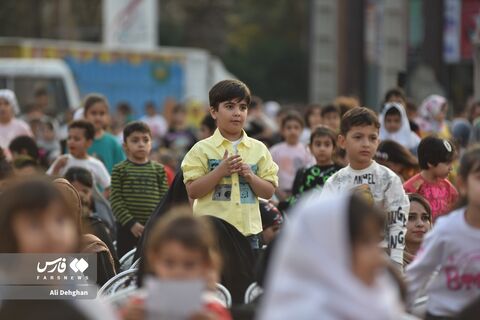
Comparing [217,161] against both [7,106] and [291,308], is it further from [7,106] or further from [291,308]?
[7,106]

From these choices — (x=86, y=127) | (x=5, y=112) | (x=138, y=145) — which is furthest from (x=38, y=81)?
(x=138, y=145)

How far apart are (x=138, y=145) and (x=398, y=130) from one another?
10.8 feet

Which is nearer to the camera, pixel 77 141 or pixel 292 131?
pixel 77 141

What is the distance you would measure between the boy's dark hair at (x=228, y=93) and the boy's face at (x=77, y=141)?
424 centimetres

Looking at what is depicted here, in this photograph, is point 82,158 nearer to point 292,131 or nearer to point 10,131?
point 292,131

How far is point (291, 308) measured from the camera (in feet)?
15.7

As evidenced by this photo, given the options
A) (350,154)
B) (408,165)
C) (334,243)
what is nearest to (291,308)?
(334,243)

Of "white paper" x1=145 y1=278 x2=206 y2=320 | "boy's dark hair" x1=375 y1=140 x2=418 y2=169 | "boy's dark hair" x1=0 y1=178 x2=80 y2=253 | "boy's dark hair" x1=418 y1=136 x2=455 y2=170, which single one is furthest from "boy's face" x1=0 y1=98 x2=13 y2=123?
"white paper" x1=145 y1=278 x2=206 y2=320

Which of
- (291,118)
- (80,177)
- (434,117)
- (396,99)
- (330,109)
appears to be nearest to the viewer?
(80,177)

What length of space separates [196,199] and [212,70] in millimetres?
29602

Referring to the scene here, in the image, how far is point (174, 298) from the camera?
5.17m

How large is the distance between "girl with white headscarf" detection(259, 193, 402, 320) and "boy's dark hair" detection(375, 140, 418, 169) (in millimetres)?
7302

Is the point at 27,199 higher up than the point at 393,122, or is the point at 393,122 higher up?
the point at 27,199

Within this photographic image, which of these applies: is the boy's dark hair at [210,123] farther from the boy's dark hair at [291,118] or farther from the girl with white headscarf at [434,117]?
the girl with white headscarf at [434,117]
